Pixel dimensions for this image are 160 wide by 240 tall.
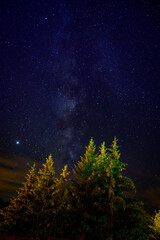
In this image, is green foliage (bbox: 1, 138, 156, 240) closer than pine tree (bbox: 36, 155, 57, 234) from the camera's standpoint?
Yes

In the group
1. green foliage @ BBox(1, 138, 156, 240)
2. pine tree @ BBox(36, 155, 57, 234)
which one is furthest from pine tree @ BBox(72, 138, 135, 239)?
pine tree @ BBox(36, 155, 57, 234)

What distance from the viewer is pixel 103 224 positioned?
19.2 meters

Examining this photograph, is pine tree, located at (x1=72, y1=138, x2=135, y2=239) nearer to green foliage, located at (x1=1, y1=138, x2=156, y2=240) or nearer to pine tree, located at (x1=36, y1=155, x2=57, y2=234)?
green foliage, located at (x1=1, y1=138, x2=156, y2=240)

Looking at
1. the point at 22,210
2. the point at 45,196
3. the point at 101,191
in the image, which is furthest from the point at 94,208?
the point at 22,210

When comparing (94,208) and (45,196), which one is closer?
(94,208)

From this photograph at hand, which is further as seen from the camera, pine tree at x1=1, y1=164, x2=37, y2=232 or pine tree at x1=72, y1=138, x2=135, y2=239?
pine tree at x1=1, y1=164, x2=37, y2=232

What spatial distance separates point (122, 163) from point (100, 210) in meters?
5.17

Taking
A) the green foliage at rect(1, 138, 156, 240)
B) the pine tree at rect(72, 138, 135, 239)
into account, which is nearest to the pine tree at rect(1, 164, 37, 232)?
the green foliage at rect(1, 138, 156, 240)

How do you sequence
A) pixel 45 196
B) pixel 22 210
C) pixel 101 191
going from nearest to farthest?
pixel 101 191, pixel 45 196, pixel 22 210

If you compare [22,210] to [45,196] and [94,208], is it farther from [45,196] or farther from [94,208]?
[94,208]

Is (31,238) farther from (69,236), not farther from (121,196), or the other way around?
(121,196)

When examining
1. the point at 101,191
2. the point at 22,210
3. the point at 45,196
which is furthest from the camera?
the point at 22,210

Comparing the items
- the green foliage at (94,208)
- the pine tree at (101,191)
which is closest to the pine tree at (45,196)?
the green foliage at (94,208)

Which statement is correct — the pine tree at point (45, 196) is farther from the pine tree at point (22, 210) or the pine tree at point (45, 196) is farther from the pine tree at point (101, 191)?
the pine tree at point (101, 191)
